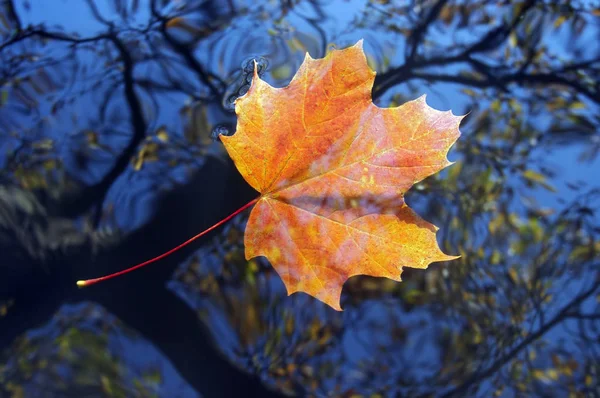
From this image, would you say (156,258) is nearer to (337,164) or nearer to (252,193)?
(252,193)

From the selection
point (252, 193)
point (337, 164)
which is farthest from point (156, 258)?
point (337, 164)

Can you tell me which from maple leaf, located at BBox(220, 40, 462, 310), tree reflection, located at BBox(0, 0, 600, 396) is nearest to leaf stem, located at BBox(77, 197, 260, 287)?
tree reflection, located at BBox(0, 0, 600, 396)

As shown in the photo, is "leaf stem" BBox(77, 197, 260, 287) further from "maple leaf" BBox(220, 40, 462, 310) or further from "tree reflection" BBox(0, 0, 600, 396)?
"maple leaf" BBox(220, 40, 462, 310)

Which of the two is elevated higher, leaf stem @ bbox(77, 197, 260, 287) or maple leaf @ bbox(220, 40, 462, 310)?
maple leaf @ bbox(220, 40, 462, 310)

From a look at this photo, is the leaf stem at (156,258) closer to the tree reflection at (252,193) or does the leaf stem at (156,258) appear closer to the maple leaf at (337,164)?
the tree reflection at (252,193)

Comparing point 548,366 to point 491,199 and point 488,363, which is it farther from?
point 491,199

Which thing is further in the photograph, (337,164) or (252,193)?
(252,193)

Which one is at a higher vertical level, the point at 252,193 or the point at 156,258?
the point at 252,193
